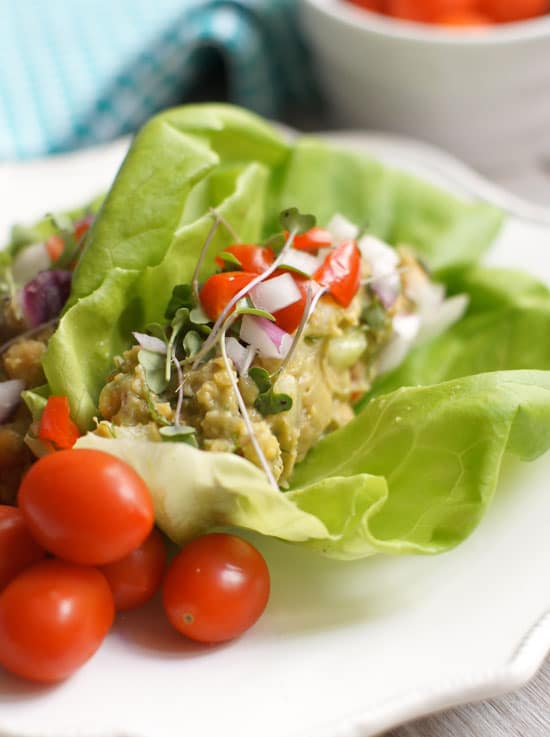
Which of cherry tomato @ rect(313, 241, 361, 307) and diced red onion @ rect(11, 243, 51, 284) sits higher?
diced red onion @ rect(11, 243, 51, 284)

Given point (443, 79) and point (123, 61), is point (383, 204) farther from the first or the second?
point (123, 61)

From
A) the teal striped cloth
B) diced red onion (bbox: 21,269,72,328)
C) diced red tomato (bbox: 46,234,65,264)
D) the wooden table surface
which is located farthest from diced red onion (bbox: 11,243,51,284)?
the wooden table surface

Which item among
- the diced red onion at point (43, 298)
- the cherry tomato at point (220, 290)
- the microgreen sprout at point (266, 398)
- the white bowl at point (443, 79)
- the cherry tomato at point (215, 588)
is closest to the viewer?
the cherry tomato at point (215, 588)

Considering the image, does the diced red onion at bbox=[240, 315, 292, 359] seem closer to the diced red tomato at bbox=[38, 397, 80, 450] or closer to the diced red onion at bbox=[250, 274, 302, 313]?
the diced red onion at bbox=[250, 274, 302, 313]

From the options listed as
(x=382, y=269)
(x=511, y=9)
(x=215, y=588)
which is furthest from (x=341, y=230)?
(x=511, y=9)

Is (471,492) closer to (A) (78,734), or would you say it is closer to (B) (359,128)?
(A) (78,734)

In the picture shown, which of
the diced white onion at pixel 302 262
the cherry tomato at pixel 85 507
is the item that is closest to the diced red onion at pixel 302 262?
the diced white onion at pixel 302 262

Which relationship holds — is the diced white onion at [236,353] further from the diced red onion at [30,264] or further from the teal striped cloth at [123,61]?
the teal striped cloth at [123,61]

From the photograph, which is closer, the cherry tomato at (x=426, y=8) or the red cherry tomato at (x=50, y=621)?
the red cherry tomato at (x=50, y=621)
